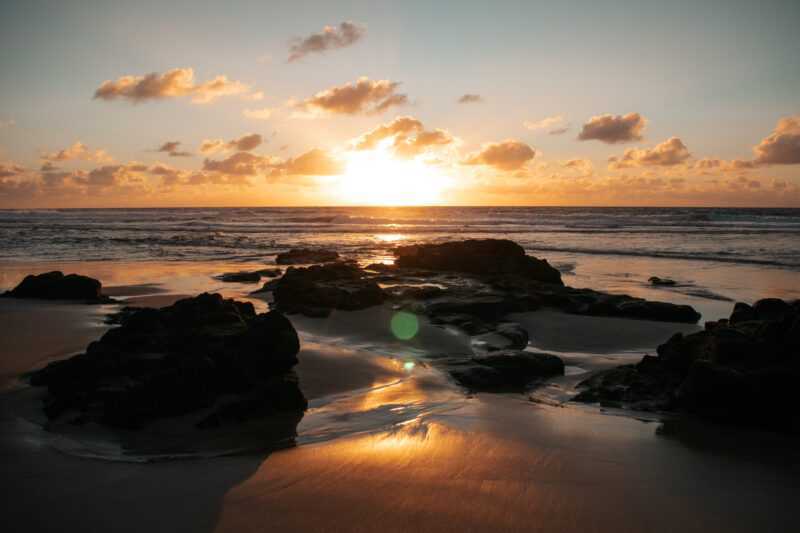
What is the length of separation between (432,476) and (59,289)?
12.7 m

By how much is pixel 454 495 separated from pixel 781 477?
3.05 meters

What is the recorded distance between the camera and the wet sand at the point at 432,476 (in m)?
3.97

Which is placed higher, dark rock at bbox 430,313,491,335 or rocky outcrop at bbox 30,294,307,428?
rocky outcrop at bbox 30,294,307,428

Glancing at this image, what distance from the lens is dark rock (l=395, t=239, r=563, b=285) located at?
1755 centimetres

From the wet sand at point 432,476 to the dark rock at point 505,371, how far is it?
16.0 inches

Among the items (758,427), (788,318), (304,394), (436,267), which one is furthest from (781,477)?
(436,267)

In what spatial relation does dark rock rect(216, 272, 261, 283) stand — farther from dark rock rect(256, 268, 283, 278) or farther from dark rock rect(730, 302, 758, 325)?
dark rock rect(730, 302, 758, 325)

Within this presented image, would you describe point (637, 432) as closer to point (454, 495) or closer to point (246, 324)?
point (454, 495)

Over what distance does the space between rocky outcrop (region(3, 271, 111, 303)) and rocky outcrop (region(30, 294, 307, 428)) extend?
7534 millimetres

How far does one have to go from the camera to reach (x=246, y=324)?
24.8ft

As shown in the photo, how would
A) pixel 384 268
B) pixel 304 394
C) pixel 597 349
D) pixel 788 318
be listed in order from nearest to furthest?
pixel 788 318 < pixel 304 394 < pixel 597 349 < pixel 384 268

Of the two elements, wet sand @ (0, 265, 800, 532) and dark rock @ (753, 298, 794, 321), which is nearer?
wet sand @ (0, 265, 800, 532)

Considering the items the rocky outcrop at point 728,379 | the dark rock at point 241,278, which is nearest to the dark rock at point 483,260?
the dark rock at point 241,278

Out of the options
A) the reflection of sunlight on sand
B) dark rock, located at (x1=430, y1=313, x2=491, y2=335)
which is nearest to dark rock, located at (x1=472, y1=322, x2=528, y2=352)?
dark rock, located at (x1=430, y1=313, x2=491, y2=335)
